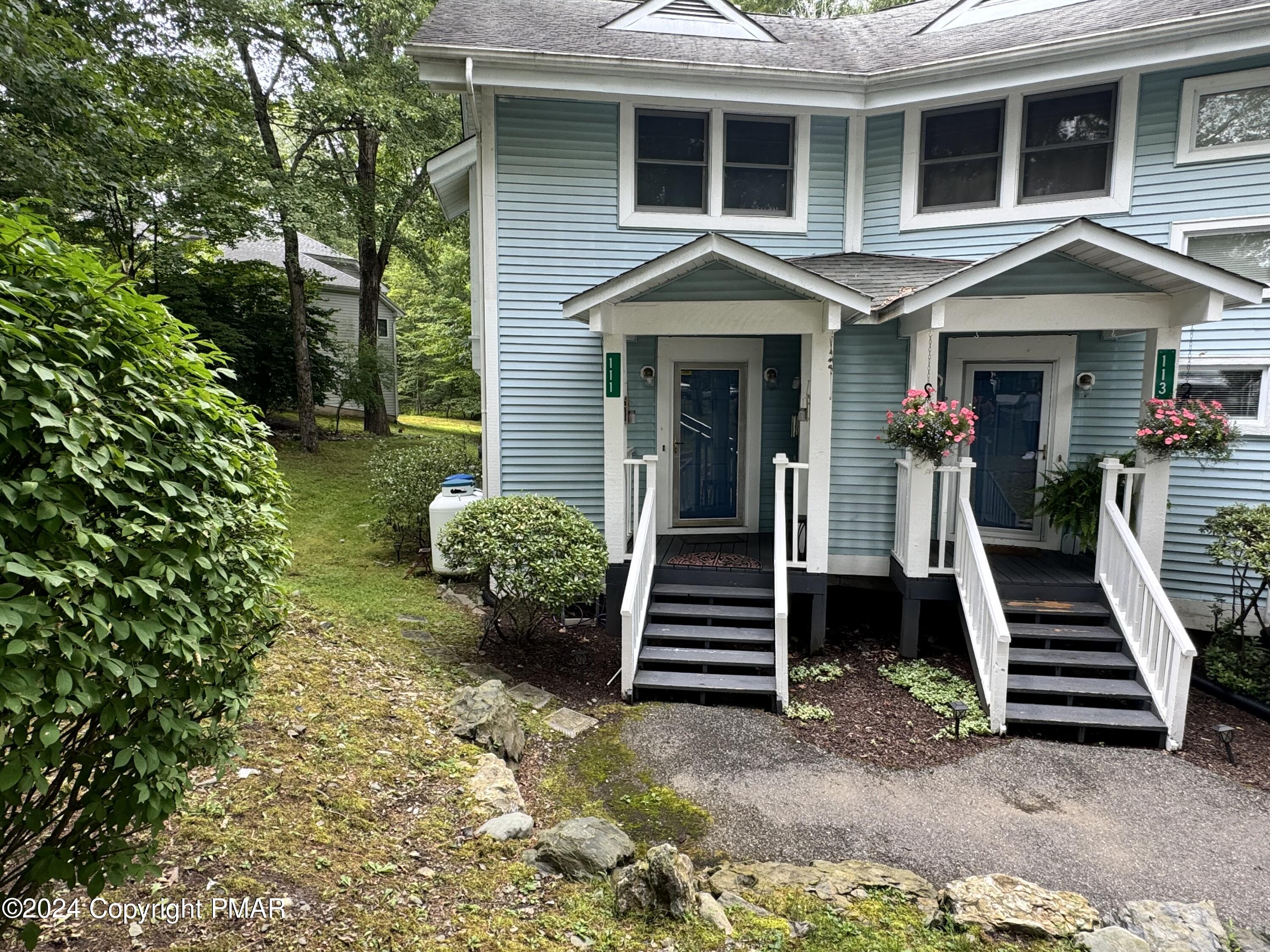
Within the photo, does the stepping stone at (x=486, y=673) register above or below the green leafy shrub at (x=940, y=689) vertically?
above

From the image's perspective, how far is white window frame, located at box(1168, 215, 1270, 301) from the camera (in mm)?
6523

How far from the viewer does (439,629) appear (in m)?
6.49

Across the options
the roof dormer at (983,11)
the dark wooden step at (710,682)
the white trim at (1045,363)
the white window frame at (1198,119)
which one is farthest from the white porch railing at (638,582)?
the roof dormer at (983,11)

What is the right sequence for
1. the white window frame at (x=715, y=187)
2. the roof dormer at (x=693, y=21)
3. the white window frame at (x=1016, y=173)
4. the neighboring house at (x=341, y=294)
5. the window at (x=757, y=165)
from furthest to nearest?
the neighboring house at (x=341, y=294)
the roof dormer at (x=693, y=21)
the window at (x=757, y=165)
the white window frame at (x=715, y=187)
the white window frame at (x=1016, y=173)

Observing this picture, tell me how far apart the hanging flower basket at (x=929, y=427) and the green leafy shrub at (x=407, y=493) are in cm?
566

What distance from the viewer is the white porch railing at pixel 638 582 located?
563 centimetres

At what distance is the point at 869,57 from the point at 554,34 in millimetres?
3633

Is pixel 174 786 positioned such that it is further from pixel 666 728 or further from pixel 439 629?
pixel 439 629

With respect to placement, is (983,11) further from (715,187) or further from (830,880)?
(830,880)

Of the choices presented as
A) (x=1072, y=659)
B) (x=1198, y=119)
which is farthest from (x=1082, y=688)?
(x=1198, y=119)

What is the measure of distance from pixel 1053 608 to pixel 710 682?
3224 mm

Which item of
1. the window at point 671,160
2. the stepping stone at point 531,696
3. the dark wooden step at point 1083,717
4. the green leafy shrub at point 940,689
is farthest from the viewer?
the window at point 671,160

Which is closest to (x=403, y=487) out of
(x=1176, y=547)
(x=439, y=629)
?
(x=439, y=629)

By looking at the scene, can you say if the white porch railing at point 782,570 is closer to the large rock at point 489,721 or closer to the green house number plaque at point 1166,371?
the large rock at point 489,721
